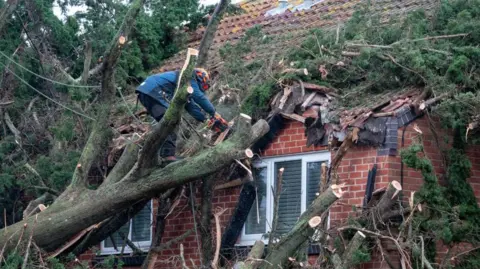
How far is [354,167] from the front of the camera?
10781 mm

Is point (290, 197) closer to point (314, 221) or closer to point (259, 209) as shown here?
point (259, 209)

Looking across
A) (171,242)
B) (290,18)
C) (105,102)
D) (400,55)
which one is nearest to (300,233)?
(171,242)

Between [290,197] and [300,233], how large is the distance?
6.13 ft

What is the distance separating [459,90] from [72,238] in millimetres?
4770

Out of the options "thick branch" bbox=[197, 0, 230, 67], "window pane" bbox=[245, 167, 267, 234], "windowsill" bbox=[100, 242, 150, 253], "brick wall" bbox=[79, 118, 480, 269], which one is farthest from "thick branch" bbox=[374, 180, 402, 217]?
"windowsill" bbox=[100, 242, 150, 253]

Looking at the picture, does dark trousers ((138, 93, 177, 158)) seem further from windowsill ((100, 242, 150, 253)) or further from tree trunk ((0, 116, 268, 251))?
windowsill ((100, 242, 150, 253))

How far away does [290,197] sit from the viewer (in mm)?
11547

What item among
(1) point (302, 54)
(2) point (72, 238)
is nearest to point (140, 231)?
(2) point (72, 238)

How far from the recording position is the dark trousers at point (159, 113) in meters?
11.3

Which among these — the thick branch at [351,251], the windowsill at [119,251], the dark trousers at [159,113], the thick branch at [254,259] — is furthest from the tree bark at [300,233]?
the windowsill at [119,251]

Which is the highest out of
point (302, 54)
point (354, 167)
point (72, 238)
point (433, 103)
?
point (302, 54)

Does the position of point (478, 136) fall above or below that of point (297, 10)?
below

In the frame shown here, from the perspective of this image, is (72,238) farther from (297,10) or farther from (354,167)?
(297,10)

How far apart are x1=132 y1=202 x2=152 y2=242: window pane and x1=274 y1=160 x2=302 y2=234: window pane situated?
2.39m
